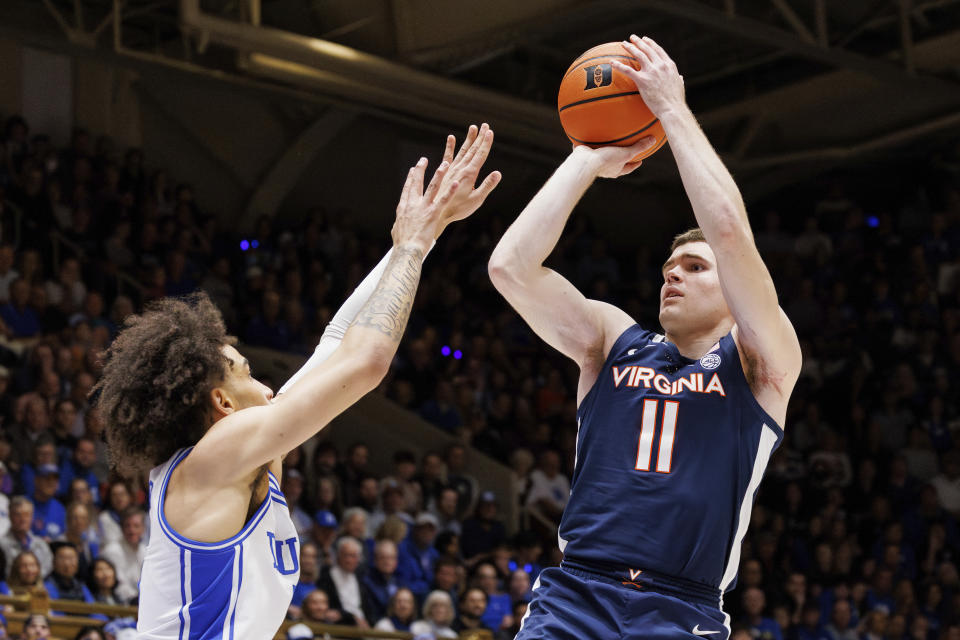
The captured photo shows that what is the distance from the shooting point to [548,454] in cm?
1309

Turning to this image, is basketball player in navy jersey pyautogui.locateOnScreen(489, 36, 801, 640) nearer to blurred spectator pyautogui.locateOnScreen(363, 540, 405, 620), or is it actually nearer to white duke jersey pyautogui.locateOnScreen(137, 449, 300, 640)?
white duke jersey pyautogui.locateOnScreen(137, 449, 300, 640)

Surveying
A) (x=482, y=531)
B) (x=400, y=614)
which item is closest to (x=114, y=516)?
(x=400, y=614)

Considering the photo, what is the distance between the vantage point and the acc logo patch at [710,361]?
3.50 meters

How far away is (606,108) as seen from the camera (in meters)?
3.74

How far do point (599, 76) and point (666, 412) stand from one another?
3.46ft

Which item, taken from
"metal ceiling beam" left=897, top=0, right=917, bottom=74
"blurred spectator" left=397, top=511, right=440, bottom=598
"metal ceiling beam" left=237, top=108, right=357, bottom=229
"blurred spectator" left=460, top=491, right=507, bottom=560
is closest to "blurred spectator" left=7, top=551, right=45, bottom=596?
"blurred spectator" left=397, top=511, right=440, bottom=598

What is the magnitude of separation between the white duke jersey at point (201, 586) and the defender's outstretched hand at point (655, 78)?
62.2 inches

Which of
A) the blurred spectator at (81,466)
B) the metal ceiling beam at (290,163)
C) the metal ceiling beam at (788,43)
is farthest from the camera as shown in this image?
the metal ceiling beam at (290,163)

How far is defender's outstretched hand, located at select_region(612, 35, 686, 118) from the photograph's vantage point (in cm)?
359

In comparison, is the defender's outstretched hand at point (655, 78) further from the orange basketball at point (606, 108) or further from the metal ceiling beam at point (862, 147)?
the metal ceiling beam at point (862, 147)

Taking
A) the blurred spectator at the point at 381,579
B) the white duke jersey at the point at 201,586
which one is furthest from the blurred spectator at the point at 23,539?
the white duke jersey at the point at 201,586

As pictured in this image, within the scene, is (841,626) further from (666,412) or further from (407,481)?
(666,412)

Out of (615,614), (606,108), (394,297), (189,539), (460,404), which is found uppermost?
(606,108)

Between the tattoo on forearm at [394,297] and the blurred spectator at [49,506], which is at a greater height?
the tattoo on forearm at [394,297]
